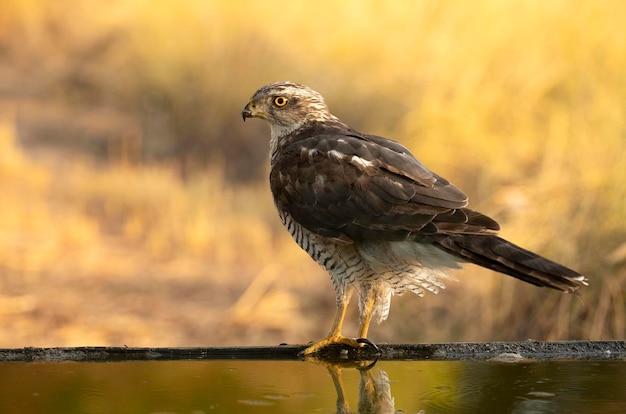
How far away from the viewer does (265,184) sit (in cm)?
1176

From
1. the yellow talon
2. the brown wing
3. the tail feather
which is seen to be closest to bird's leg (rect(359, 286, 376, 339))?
the yellow talon

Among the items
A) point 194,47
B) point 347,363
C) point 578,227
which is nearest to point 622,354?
point 347,363

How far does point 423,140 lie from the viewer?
923cm

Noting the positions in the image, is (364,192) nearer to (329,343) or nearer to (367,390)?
(329,343)

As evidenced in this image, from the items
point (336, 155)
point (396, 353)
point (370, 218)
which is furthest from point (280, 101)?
point (396, 353)

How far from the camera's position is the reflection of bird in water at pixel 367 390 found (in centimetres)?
287

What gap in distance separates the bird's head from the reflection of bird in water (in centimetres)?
124

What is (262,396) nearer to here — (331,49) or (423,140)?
(423,140)

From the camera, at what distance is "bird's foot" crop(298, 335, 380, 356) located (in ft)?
12.3

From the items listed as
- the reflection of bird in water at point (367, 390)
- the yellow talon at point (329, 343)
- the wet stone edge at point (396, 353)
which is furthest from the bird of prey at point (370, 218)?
the reflection of bird in water at point (367, 390)

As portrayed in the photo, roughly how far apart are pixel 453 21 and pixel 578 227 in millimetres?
4549

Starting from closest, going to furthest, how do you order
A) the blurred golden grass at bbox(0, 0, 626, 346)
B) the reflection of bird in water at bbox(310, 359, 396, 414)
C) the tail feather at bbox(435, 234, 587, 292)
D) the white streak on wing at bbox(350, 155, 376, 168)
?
1. the reflection of bird in water at bbox(310, 359, 396, 414)
2. the tail feather at bbox(435, 234, 587, 292)
3. the white streak on wing at bbox(350, 155, 376, 168)
4. the blurred golden grass at bbox(0, 0, 626, 346)

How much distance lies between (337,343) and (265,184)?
25.8 feet

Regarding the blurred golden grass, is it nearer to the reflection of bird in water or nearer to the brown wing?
the brown wing
